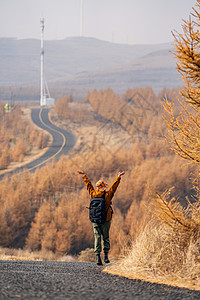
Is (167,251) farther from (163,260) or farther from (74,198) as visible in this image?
(74,198)

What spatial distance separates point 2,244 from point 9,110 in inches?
2263

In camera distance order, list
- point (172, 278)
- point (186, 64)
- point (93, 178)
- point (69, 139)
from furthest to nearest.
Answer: point (69, 139) → point (93, 178) → point (186, 64) → point (172, 278)

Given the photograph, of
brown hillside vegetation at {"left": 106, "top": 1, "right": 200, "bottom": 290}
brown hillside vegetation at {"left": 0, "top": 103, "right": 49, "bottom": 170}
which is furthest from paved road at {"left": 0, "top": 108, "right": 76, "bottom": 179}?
brown hillside vegetation at {"left": 106, "top": 1, "right": 200, "bottom": 290}

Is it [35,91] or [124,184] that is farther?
[35,91]

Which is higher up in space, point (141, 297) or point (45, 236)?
point (141, 297)

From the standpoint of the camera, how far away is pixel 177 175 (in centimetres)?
4444

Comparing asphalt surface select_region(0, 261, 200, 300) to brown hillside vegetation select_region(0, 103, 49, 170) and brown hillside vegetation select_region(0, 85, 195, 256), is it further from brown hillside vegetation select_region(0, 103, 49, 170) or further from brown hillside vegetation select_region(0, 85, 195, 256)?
brown hillside vegetation select_region(0, 103, 49, 170)

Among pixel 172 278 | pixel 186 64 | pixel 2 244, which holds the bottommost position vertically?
pixel 2 244

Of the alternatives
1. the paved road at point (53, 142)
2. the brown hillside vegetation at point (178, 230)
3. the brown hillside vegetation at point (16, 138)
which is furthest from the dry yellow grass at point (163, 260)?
the brown hillside vegetation at point (16, 138)

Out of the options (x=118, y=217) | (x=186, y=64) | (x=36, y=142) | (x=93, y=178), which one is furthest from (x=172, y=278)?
(x=36, y=142)

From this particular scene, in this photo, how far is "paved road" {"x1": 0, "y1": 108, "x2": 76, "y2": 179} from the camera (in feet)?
173

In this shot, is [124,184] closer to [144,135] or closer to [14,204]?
[14,204]

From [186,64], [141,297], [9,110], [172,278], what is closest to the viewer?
[141,297]

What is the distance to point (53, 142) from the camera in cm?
6550
